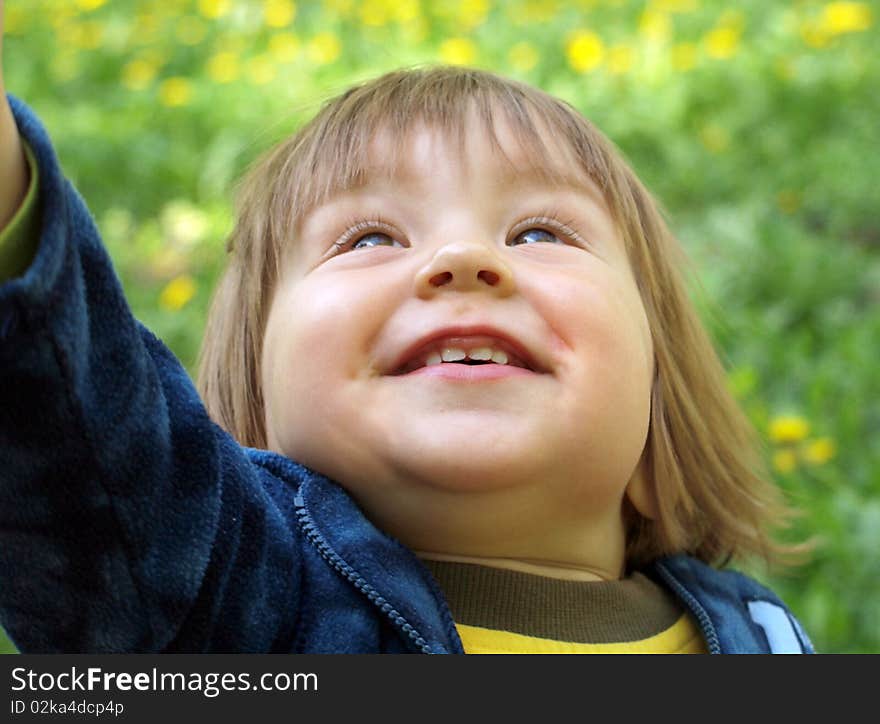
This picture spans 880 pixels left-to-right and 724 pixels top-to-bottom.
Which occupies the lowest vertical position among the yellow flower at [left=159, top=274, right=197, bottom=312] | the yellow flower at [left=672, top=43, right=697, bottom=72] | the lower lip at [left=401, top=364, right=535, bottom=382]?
the yellow flower at [left=159, top=274, right=197, bottom=312]

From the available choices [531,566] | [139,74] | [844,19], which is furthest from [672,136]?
[531,566]

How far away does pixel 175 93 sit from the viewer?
3775 millimetres

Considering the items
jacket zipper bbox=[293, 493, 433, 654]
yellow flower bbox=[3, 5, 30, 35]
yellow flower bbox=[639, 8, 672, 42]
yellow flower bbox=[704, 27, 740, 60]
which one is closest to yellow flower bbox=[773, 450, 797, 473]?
jacket zipper bbox=[293, 493, 433, 654]

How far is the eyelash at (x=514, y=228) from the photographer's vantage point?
54.8 inches

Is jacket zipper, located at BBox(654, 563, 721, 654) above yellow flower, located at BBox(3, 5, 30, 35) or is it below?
below

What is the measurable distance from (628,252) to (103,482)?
77 cm

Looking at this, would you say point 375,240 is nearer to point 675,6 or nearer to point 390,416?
point 390,416

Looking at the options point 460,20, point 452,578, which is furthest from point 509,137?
point 460,20

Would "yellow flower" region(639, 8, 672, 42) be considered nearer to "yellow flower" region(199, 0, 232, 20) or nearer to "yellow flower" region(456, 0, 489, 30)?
"yellow flower" region(456, 0, 489, 30)

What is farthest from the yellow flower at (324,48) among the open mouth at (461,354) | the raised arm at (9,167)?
the raised arm at (9,167)

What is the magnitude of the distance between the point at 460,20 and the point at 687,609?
3.03 meters

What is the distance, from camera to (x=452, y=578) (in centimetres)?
135

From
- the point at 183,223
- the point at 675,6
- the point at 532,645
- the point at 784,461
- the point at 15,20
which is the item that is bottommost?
the point at 784,461

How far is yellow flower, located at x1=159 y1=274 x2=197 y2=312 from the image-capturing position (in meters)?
2.91
